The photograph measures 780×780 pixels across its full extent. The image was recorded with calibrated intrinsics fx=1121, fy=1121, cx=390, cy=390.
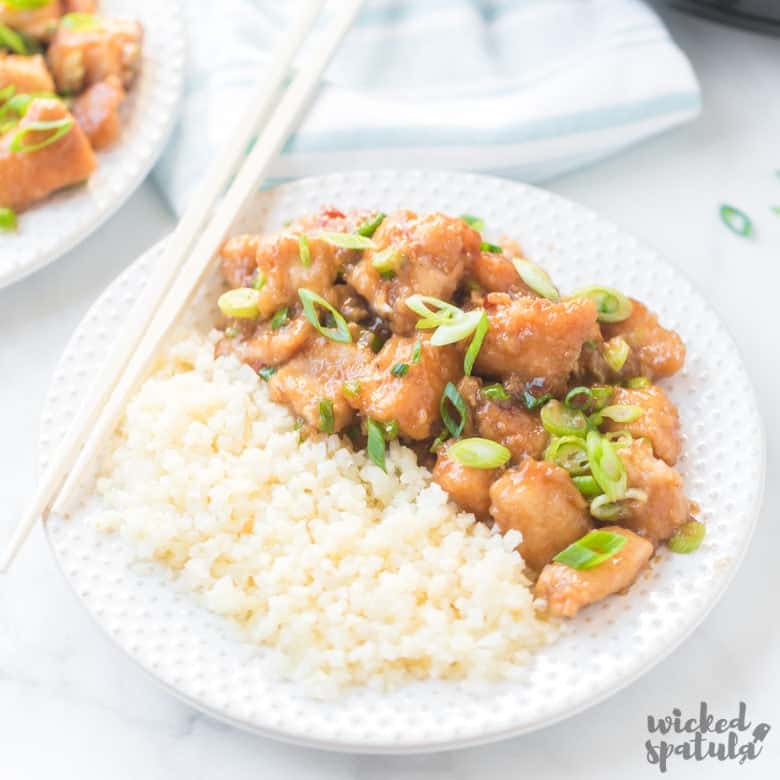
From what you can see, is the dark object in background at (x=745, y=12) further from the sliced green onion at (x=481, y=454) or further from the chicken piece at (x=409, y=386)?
the sliced green onion at (x=481, y=454)

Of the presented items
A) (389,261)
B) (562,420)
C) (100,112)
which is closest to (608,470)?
(562,420)

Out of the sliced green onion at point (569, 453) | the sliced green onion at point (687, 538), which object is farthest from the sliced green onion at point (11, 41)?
the sliced green onion at point (687, 538)

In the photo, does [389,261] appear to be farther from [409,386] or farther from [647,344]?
[647,344]

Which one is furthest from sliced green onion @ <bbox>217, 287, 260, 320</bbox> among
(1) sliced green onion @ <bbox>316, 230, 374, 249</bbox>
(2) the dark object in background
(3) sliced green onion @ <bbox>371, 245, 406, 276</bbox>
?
(2) the dark object in background

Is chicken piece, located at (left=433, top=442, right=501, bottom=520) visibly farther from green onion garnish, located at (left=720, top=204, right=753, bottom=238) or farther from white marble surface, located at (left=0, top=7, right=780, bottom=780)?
green onion garnish, located at (left=720, top=204, right=753, bottom=238)

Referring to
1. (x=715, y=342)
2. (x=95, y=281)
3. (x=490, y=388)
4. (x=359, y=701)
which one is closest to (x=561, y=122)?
(x=715, y=342)
